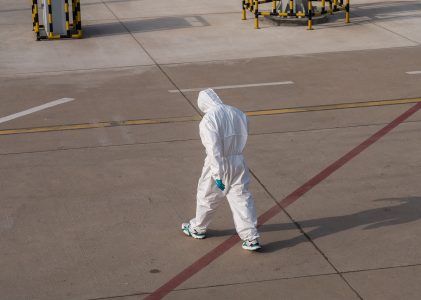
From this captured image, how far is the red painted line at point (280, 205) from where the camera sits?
7449 mm

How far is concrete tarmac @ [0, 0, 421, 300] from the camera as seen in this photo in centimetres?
762

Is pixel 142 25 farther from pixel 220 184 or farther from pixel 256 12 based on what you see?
pixel 220 184

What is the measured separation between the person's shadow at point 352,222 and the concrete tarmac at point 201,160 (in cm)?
2

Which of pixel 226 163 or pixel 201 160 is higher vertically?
pixel 226 163

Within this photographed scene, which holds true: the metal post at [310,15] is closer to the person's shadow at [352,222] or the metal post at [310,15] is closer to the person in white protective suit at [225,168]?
the person's shadow at [352,222]

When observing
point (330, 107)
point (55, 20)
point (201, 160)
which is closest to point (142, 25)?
Result: point (55, 20)

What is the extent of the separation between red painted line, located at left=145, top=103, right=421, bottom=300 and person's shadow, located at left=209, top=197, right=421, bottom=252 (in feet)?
0.91

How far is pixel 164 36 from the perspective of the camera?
17688mm

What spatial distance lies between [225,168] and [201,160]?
271 cm

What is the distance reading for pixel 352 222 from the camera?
8648mm

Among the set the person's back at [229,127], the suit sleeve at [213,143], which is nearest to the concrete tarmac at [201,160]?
the suit sleeve at [213,143]

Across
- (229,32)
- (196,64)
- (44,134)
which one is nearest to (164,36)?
(229,32)

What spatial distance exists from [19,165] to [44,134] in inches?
49.4

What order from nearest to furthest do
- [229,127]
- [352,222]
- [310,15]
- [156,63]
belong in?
[229,127] < [352,222] < [156,63] < [310,15]
